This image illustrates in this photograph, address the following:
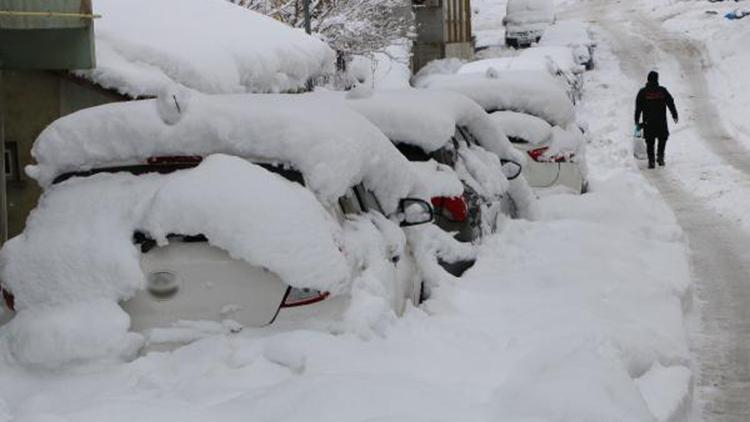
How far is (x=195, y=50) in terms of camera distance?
41.7 feet

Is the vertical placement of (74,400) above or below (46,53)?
below

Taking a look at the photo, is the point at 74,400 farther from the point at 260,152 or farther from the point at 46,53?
the point at 46,53

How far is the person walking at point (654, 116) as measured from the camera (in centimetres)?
2142

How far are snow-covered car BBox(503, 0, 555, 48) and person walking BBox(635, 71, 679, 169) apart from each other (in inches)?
980

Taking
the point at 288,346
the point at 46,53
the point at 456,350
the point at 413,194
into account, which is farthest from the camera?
the point at 46,53

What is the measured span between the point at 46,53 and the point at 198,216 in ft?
17.2

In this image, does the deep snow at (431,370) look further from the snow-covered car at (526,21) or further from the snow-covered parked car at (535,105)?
the snow-covered car at (526,21)

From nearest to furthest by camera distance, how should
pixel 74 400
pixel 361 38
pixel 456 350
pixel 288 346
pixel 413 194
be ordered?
pixel 74 400 → pixel 288 346 → pixel 456 350 → pixel 413 194 → pixel 361 38

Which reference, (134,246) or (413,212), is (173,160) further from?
(413,212)

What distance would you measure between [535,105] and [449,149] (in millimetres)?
4875

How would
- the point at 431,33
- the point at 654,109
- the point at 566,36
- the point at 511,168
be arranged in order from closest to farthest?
the point at 511,168 < the point at 654,109 < the point at 566,36 < the point at 431,33

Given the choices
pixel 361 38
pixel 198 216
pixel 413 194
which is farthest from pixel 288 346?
pixel 361 38

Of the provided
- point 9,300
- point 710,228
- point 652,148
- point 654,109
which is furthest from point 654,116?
point 9,300

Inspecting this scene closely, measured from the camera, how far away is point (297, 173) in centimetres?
607
